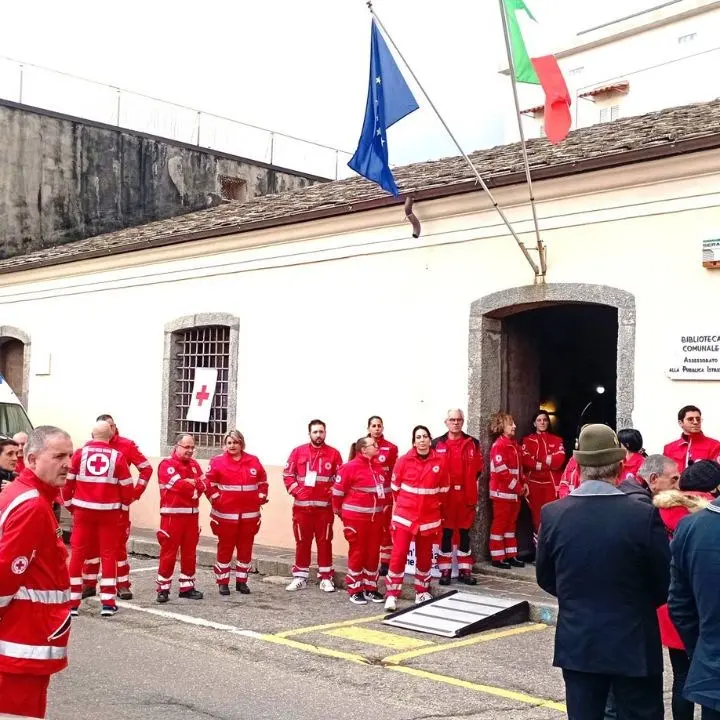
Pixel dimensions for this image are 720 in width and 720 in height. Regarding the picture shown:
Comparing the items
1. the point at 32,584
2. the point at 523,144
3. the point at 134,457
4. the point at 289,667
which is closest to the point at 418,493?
the point at 289,667

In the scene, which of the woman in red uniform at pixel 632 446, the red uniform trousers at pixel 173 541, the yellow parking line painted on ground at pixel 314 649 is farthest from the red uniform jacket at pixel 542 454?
the yellow parking line painted on ground at pixel 314 649

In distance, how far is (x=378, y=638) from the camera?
900cm

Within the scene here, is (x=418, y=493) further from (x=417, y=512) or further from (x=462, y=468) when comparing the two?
(x=462, y=468)

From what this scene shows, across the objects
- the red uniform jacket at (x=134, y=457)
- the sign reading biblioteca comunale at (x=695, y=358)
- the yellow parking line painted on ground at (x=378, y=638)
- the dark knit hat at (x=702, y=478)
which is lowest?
the yellow parking line painted on ground at (x=378, y=638)

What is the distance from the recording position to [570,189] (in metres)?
11.0

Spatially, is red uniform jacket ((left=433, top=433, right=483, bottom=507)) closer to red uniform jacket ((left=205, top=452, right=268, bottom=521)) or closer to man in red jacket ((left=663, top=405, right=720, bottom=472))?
red uniform jacket ((left=205, top=452, right=268, bottom=521))

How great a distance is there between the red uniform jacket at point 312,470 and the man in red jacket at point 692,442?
12.1 feet

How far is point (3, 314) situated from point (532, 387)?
11168 millimetres

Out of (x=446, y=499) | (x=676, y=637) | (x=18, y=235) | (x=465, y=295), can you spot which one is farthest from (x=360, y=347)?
(x=18, y=235)

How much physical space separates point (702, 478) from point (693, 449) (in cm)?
423

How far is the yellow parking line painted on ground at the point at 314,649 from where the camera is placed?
27.0ft

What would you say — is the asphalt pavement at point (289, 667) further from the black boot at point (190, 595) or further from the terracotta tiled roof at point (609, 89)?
the terracotta tiled roof at point (609, 89)

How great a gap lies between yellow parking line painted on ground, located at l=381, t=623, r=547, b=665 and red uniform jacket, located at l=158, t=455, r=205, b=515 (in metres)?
3.02

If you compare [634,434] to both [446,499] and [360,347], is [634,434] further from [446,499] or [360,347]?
[360,347]
